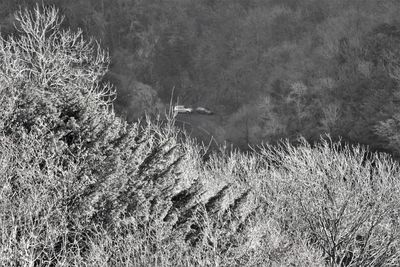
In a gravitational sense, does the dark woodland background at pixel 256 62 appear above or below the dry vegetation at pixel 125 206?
above

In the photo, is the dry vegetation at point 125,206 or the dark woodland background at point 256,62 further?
the dark woodland background at point 256,62

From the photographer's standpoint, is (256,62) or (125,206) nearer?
(125,206)

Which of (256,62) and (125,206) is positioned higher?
(256,62)

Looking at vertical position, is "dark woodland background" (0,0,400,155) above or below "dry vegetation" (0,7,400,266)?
above

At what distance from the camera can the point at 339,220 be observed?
2264cm

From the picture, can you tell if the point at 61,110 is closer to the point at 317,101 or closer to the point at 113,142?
the point at 113,142

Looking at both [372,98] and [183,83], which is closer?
[372,98]

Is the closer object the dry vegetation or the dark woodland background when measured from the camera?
the dry vegetation

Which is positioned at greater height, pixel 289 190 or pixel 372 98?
pixel 372 98

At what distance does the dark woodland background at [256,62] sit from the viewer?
60.3 meters

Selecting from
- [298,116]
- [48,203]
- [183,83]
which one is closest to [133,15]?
[183,83]

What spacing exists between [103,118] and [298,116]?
45787 millimetres

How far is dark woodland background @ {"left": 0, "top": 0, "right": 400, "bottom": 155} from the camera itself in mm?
60281

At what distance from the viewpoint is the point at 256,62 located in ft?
285
